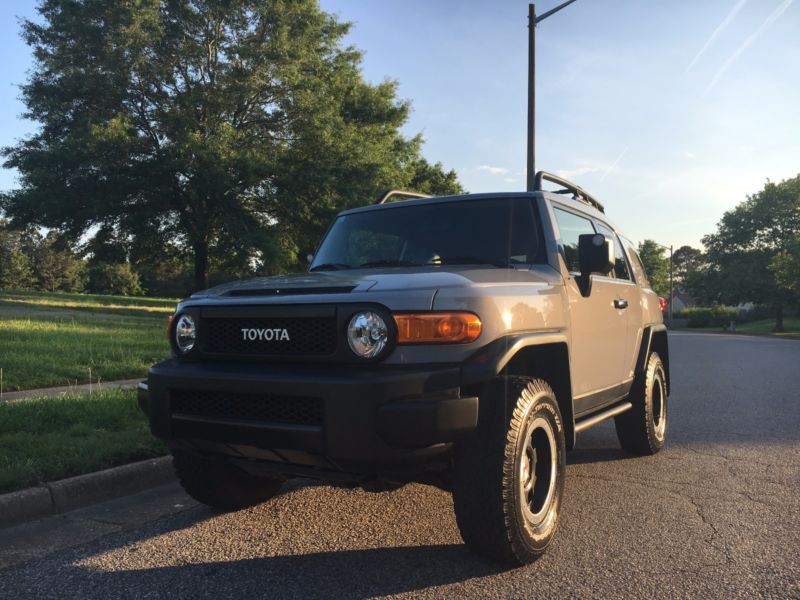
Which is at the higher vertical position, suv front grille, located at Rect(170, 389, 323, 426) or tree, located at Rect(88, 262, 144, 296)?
tree, located at Rect(88, 262, 144, 296)

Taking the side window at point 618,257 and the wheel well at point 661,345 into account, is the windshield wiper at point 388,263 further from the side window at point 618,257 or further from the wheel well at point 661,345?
the wheel well at point 661,345

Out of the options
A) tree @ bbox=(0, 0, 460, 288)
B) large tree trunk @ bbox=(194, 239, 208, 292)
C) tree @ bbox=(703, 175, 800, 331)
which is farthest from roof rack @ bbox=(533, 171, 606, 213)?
tree @ bbox=(703, 175, 800, 331)

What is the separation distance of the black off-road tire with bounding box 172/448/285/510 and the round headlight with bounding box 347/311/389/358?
4.17ft

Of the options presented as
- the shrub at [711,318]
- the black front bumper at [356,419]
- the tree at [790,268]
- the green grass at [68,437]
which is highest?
the tree at [790,268]

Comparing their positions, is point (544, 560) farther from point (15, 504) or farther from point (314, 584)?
A: point (15, 504)

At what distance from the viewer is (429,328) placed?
2996 mm

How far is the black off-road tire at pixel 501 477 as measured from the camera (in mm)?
3051

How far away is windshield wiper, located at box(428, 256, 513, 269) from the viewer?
3.97 m

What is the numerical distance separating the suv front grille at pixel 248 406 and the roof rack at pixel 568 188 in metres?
2.30

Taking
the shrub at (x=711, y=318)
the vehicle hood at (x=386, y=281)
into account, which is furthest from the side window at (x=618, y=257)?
the shrub at (x=711, y=318)

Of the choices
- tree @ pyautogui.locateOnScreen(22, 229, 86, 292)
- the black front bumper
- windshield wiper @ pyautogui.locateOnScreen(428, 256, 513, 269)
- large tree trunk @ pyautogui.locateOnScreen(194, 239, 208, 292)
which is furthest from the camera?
tree @ pyautogui.locateOnScreen(22, 229, 86, 292)

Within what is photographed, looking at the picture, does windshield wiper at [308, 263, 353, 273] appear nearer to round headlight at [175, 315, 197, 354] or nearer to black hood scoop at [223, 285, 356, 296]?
black hood scoop at [223, 285, 356, 296]

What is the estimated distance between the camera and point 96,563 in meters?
3.36

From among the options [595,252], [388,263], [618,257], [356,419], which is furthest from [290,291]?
[618,257]
